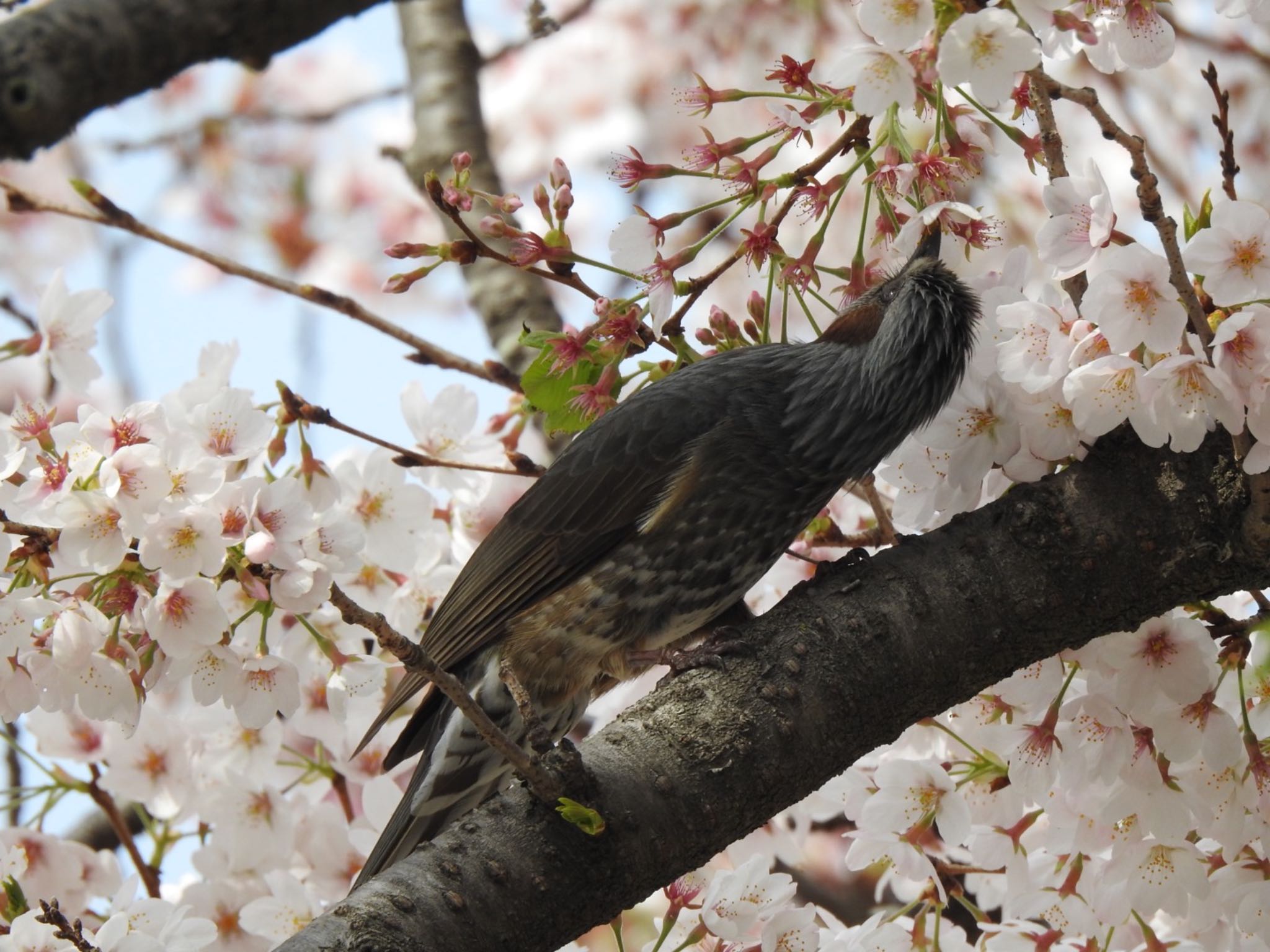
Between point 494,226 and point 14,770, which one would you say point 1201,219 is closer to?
point 494,226

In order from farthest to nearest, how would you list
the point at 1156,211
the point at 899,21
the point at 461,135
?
the point at 461,135
the point at 899,21
the point at 1156,211

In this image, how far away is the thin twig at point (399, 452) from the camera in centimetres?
211

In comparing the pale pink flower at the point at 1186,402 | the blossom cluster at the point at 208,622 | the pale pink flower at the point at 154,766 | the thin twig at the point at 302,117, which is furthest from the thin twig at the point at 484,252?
the thin twig at the point at 302,117

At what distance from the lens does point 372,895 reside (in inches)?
57.8

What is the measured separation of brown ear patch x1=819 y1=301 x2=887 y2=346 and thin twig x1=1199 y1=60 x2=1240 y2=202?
0.66 meters

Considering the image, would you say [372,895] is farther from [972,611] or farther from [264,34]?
[264,34]

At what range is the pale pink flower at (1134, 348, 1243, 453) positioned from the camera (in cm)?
157

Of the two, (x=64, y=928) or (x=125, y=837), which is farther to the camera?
(x=125, y=837)

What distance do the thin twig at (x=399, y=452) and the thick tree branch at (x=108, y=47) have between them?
1.00 metres

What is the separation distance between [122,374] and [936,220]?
2.91 meters

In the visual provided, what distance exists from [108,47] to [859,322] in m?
1.70

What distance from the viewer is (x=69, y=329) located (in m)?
2.23

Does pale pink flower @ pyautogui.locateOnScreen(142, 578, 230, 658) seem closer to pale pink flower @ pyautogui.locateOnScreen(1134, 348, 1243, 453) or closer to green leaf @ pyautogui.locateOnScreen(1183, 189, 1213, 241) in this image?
pale pink flower @ pyautogui.locateOnScreen(1134, 348, 1243, 453)

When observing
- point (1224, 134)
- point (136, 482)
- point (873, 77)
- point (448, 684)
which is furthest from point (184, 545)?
point (1224, 134)
